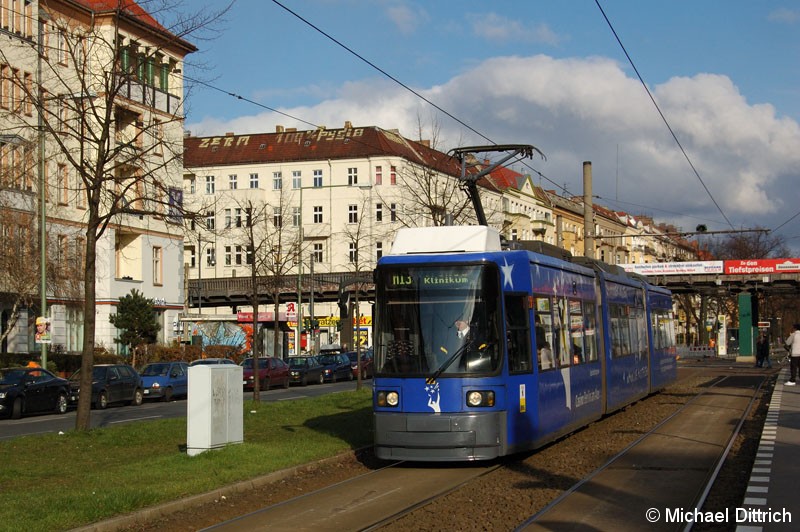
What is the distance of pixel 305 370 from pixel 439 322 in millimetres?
35911

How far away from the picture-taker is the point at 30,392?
3081 cm

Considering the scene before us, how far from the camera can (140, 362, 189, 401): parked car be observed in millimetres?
38125

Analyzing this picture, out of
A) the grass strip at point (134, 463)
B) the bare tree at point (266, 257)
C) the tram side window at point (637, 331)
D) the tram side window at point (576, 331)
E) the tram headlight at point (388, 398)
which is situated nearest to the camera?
A: the grass strip at point (134, 463)

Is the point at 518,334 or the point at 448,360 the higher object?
the point at 518,334

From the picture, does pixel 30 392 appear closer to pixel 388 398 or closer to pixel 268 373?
pixel 268 373

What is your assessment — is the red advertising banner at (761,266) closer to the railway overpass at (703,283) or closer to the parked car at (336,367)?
the railway overpass at (703,283)

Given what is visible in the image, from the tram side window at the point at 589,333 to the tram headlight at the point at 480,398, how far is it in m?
5.04

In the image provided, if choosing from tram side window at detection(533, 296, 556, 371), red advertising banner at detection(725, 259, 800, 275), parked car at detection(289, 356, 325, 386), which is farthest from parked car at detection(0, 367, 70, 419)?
red advertising banner at detection(725, 259, 800, 275)

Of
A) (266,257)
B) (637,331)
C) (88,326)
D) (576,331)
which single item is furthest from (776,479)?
(266,257)

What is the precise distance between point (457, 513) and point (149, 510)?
122 inches

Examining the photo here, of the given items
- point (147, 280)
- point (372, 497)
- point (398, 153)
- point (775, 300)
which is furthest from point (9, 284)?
point (775, 300)

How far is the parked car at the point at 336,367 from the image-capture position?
51.9 meters

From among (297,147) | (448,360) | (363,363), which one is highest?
(297,147)

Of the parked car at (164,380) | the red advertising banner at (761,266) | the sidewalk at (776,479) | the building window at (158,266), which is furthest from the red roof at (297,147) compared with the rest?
the sidewalk at (776,479)
